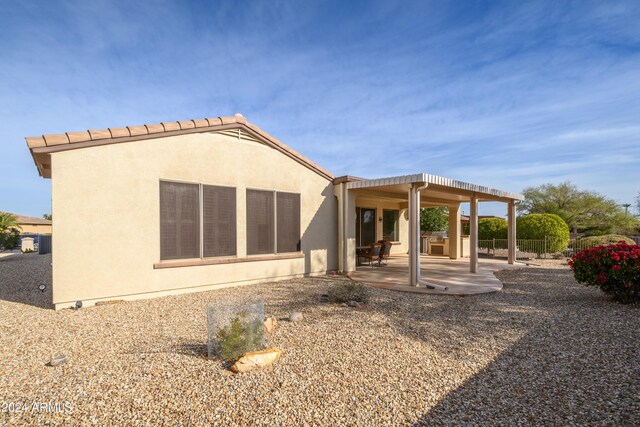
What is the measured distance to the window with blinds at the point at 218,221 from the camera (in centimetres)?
864

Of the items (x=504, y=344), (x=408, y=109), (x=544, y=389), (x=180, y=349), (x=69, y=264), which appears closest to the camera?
(x=544, y=389)

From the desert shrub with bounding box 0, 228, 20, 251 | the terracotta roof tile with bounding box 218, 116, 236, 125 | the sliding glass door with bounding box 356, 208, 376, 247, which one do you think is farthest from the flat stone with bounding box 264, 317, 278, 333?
the desert shrub with bounding box 0, 228, 20, 251

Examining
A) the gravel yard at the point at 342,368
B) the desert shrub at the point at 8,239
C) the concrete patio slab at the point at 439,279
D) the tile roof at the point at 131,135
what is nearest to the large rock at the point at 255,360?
the gravel yard at the point at 342,368

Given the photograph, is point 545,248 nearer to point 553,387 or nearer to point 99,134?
point 553,387

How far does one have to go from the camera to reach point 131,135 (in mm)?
7402

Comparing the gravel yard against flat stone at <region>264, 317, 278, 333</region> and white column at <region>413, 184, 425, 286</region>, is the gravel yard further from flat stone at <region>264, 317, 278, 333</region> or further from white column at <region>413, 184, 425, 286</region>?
white column at <region>413, 184, 425, 286</region>

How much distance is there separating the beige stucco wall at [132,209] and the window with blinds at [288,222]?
662 mm

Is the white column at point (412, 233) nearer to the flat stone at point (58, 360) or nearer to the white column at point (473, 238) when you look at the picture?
the white column at point (473, 238)

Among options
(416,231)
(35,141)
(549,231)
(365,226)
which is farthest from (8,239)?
(549,231)

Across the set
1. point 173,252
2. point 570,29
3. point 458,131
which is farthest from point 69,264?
point 458,131

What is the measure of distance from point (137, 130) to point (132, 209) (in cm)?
183

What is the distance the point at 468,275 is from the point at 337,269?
4.60m

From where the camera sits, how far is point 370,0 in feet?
33.0

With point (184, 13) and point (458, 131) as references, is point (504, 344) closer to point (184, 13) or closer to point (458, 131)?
point (184, 13)
